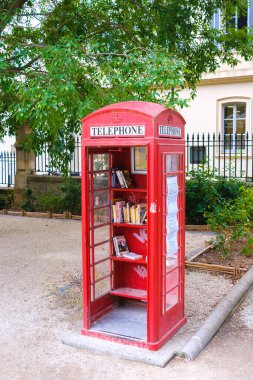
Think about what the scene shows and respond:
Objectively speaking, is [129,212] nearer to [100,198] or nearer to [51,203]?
[100,198]

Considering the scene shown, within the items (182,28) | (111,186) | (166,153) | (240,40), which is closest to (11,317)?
(111,186)

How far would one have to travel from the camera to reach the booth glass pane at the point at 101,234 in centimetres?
529

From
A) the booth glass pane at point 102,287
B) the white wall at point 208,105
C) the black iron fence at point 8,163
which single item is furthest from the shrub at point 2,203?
the booth glass pane at point 102,287

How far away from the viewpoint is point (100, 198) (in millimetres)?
A: 5242

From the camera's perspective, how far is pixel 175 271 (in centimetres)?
505

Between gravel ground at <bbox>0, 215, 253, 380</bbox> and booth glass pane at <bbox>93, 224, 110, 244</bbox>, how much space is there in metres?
1.09

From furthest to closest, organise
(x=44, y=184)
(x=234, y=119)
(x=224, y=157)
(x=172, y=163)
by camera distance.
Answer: (x=234, y=119) < (x=44, y=184) < (x=224, y=157) < (x=172, y=163)

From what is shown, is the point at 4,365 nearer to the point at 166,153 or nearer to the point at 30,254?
the point at 166,153

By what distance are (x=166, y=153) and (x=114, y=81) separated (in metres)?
2.54

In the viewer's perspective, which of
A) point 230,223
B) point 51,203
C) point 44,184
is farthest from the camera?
point 44,184

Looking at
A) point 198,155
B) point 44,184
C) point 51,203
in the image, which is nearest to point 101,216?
point 198,155

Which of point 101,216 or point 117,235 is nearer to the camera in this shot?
point 101,216

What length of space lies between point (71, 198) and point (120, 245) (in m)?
Result: 8.45

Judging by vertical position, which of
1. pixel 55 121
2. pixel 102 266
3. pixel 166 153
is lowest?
pixel 102 266
